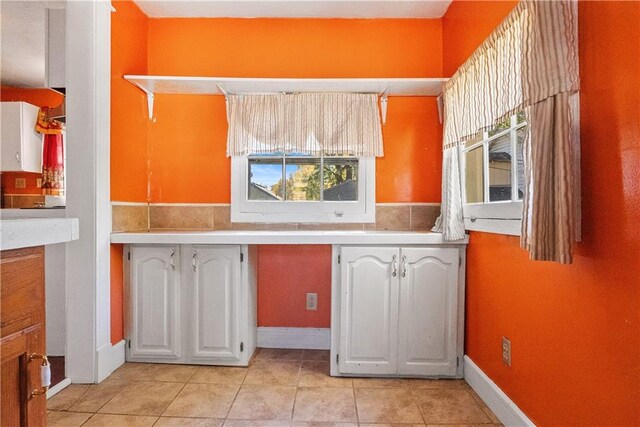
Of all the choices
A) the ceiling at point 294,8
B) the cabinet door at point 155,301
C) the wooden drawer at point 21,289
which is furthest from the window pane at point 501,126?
the cabinet door at point 155,301

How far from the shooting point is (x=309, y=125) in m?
2.71

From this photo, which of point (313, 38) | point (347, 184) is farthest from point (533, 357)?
point (313, 38)

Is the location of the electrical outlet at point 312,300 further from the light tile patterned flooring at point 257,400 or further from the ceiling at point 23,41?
Answer: the ceiling at point 23,41

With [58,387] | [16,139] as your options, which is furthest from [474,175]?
[16,139]

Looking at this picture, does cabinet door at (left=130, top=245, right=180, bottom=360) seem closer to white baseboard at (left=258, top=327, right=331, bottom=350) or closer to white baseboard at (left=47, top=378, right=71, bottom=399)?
white baseboard at (left=47, top=378, right=71, bottom=399)

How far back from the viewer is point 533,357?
161 cm

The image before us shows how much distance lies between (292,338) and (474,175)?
1.76 metres

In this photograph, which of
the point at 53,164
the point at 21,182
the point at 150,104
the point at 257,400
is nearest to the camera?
the point at 257,400

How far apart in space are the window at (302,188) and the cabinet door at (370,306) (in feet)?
1.94

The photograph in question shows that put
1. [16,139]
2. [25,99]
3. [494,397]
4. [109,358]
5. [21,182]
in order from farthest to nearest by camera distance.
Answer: [25,99]
[21,182]
[16,139]
[109,358]
[494,397]

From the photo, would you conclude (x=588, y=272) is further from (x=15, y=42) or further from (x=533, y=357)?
(x=15, y=42)

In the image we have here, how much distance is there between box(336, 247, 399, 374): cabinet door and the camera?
2.28 metres

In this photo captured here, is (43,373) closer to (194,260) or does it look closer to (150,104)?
(194,260)

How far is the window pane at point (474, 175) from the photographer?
86.9 inches
